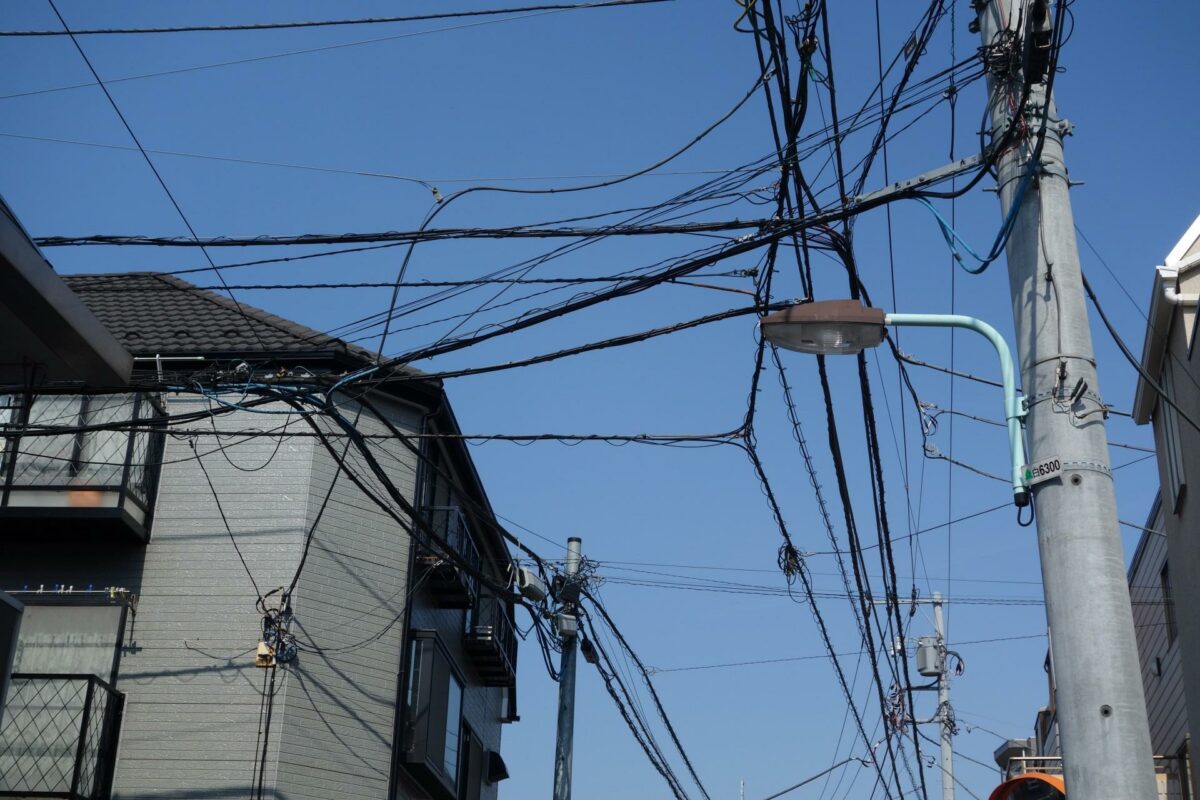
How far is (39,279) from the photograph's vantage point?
772 centimetres

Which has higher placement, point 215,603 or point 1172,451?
point 1172,451

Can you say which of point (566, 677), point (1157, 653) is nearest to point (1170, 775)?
point (1157, 653)

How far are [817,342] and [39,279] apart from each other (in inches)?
190

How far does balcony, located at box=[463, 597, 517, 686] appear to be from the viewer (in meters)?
20.3

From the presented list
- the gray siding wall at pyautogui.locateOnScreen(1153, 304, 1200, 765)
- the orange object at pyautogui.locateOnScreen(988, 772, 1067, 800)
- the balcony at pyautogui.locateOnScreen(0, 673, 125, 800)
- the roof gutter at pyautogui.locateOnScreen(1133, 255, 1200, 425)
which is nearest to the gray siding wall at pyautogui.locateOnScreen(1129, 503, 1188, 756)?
the gray siding wall at pyautogui.locateOnScreen(1153, 304, 1200, 765)

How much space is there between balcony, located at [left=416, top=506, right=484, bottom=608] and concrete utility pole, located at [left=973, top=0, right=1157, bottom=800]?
11750 mm

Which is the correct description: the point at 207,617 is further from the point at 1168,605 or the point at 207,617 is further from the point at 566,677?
the point at 1168,605

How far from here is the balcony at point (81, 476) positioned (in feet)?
50.1

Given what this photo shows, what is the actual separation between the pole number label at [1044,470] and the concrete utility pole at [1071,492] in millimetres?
25

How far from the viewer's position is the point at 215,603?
15.5 meters

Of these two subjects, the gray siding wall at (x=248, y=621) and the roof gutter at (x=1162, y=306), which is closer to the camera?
the roof gutter at (x=1162, y=306)

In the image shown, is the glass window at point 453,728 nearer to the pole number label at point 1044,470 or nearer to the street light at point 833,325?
the street light at point 833,325

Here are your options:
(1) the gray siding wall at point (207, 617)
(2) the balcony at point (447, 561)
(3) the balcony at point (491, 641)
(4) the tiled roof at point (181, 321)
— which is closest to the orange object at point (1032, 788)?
(1) the gray siding wall at point (207, 617)

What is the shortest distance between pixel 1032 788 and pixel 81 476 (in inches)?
460
